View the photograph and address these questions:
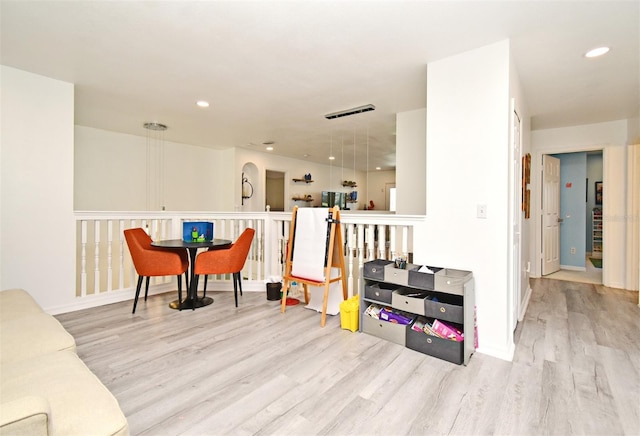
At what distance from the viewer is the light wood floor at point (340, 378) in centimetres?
161

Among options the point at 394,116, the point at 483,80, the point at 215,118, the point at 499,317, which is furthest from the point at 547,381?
the point at 215,118

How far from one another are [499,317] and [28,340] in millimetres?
2938

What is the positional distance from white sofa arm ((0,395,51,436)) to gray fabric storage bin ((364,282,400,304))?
7.42 ft

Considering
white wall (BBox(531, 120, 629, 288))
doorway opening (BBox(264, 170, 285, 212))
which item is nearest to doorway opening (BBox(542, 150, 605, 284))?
white wall (BBox(531, 120, 629, 288))

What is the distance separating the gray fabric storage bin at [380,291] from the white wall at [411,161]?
5.01 ft

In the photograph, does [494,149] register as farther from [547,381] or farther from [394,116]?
[394,116]

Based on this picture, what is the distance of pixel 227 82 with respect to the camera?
10.5 feet

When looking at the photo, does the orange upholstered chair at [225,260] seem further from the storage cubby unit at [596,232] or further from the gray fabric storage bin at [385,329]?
the storage cubby unit at [596,232]

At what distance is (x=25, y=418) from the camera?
29.5 inches

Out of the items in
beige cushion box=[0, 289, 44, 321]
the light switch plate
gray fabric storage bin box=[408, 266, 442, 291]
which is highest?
the light switch plate

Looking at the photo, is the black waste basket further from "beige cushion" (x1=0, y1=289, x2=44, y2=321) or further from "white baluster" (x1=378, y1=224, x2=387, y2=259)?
"beige cushion" (x1=0, y1=289, x2=44, y2=321)

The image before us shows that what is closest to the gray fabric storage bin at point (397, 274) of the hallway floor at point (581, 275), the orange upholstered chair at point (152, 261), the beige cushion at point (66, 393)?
the beige cushion at point (66, 393)

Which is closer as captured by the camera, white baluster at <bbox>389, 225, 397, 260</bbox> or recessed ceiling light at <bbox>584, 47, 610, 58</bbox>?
recessed ceiling light at <bbox>584, 47, 610, 58</bbox>

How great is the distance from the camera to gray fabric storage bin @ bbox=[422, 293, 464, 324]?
2.28m
